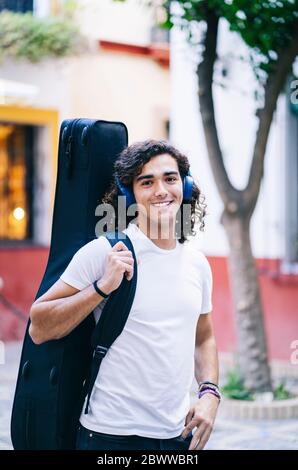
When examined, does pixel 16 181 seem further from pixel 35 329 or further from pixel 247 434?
pixel 35 329

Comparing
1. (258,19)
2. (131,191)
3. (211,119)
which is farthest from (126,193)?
(211,119)

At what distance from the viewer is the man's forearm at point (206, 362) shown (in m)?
2.96

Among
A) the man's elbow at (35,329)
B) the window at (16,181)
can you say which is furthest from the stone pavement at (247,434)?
the window at (16,181)

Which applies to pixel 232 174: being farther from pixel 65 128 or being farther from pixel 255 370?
pixel 65 128

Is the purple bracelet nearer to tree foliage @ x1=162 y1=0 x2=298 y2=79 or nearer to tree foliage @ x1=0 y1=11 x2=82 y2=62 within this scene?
tree foliage @ x1=162 y1=0 x2=298 y2=79

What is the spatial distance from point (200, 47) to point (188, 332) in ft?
20.9

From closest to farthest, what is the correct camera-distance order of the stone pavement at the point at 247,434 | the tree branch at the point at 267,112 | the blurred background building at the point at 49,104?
1. the stone pavement at the point at 247,434
2. the tree branch at the point at 267,112
3. the blurred background building at the point at 49,104

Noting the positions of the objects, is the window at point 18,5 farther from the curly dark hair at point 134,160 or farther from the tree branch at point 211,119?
the curly dark hair at point 134,160

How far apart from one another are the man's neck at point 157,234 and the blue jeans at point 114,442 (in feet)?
2.00

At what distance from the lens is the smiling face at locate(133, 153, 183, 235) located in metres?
2.76

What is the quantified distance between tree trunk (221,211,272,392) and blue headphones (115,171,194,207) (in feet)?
15.6

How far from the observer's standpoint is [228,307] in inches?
408

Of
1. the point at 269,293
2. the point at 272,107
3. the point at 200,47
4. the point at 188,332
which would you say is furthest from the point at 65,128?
the point at 269,293

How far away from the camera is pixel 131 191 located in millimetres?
2812
